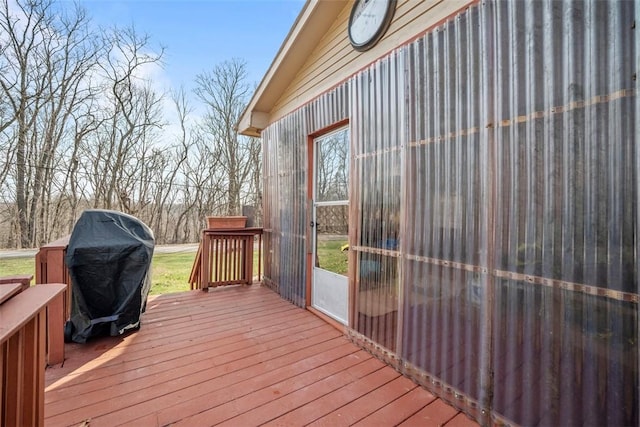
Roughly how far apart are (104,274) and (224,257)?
206 centimetres

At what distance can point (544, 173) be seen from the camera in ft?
4.83

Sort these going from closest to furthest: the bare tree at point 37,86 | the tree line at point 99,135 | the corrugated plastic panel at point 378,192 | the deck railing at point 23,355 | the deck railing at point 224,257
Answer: the deck railing at point 23,355 → the corrugated plastic panel at point 378,192 → the deck railing at point 224,257 → the bare tree at point 37,86 → the tree line at point 99,135

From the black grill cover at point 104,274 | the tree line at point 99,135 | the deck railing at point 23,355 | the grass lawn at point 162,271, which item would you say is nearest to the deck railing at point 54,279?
the black grill cover at point 104,274

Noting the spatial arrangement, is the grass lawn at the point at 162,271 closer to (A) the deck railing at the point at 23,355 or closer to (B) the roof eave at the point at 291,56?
(B) the roof eave at the point at 291,56

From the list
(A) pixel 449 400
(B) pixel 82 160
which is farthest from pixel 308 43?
(B) pixel 82 160

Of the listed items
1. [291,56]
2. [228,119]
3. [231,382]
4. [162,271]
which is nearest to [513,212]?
[231,382]

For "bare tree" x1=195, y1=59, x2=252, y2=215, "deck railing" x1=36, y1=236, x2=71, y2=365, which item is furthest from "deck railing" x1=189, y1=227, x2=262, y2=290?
"bare tree" x1=195, y1=59, x2=252, y2=215

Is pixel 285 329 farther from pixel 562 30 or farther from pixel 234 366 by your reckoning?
pixel 562 30

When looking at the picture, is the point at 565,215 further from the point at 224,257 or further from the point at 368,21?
the point at 224,257

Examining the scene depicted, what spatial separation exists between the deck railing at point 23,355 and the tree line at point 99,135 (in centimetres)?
898

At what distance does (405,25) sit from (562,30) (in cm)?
133

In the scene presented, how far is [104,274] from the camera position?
102 inches

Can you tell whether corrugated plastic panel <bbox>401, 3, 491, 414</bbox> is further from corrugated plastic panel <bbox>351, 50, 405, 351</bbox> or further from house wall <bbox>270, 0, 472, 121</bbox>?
house wall <bbox>270, 0, 472, 121</bbox>

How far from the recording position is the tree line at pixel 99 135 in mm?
9183
